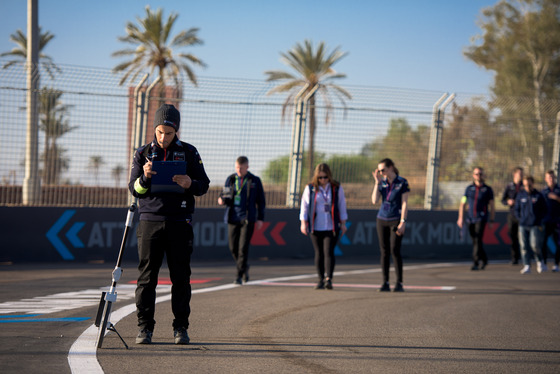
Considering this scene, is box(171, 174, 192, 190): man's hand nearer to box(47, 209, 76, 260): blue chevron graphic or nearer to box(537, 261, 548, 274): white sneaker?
box(47, 209, 76, 260): blue chevron graphic

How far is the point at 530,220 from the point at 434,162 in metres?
3.44

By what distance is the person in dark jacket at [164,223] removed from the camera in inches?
235

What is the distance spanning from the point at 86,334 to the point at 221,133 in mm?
8232

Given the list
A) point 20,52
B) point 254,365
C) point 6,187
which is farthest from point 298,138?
point 20,52

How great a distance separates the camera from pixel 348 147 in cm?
1535

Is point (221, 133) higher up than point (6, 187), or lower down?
higher up

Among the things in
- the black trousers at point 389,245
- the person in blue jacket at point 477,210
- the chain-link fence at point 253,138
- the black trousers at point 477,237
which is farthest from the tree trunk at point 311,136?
the black trousers at point 389,245

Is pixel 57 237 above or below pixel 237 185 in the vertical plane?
below

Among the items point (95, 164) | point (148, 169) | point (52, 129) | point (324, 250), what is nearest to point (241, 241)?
point (324, 250)

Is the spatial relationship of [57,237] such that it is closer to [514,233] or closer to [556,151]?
[514,233]

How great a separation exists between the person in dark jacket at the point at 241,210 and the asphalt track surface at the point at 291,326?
473 mm

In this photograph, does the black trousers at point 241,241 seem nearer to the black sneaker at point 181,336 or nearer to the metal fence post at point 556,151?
the black sneaker at point 181,336

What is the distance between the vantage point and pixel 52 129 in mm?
12656

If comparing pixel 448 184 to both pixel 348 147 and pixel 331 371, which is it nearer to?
pixel 348 147
